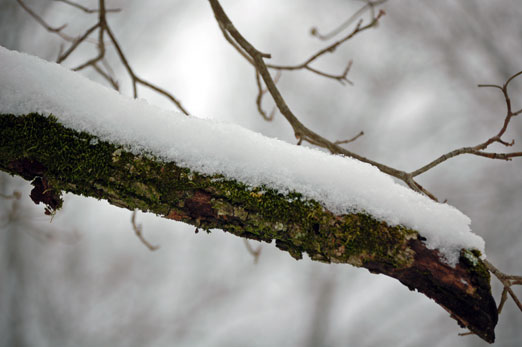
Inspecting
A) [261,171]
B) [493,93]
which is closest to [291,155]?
[261,171]

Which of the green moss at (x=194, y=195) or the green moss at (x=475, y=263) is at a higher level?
the green moss at (x=194, y=195)

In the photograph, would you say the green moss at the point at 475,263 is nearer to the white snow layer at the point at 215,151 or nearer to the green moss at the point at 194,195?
the white snow layer at the point at 215,151

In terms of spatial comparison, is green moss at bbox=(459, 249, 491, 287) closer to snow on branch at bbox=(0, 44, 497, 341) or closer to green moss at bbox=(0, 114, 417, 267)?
snow on branch at bbox=(0, 44, 497, 341)

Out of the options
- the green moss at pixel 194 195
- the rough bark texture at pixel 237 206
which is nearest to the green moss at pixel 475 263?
the rough bark texture at pixel 237 206

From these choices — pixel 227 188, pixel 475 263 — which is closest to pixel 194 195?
pixel 227 188

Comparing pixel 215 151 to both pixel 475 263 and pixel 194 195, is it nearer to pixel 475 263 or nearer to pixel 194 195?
pixel 194 195

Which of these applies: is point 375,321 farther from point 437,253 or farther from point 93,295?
point 437,253

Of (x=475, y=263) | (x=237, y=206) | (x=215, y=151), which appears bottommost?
(x=475, y=263)
